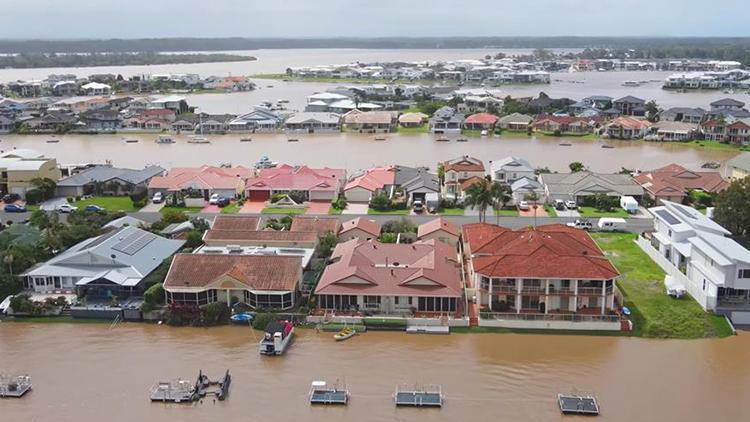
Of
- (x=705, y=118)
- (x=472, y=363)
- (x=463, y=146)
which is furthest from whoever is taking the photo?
(x=705, y=118)

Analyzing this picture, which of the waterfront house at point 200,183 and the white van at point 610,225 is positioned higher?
the waterfront house at point 200,183

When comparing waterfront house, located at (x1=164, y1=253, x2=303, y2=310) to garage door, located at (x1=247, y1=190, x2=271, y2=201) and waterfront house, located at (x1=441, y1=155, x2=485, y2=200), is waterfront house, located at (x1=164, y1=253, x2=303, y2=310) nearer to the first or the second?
garage door, located at (x1=247, y1=190, x2=271, y2=201)

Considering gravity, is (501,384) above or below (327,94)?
below

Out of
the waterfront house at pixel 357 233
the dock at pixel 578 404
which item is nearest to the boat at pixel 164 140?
the waterfront house at pixel 357 233

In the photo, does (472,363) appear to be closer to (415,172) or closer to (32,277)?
(32,277)

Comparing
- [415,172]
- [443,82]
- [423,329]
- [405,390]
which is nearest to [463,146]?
[415,172]

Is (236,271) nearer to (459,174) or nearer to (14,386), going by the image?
(14,386)

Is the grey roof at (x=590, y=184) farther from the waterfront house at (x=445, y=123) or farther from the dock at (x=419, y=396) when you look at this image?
the waterfront house at (x=445, y=123)
